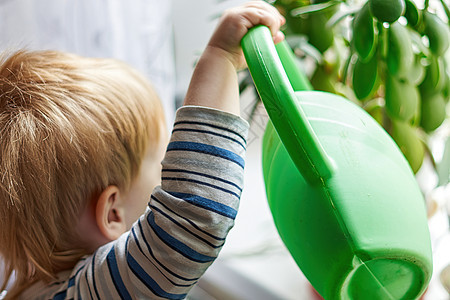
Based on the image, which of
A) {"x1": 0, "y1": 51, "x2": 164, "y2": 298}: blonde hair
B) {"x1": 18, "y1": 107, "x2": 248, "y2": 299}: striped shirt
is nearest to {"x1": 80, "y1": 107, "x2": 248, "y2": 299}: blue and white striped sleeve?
{"x1": 18, "y1": 107, "x2": 248, "y2": 299}: striped shirt

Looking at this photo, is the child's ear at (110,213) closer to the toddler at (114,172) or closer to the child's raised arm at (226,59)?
the toddler at (114,172)

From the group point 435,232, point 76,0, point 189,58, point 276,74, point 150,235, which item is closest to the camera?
point 276,74

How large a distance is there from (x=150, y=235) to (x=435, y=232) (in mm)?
569

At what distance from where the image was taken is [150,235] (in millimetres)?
512

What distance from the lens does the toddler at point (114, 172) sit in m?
0.50

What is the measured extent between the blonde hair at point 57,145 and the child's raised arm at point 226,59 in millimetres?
131

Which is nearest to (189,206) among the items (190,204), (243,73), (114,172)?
(190,204)

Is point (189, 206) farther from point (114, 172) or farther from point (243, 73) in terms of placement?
point (243, 73)

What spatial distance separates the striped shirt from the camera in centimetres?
49

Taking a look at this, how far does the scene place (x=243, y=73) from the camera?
2.74 ft

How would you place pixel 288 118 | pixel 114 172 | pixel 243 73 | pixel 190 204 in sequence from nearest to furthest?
1. pixel 288 118
2. pixel 190 204
3. pixel 114 172
4. pixel 243 73

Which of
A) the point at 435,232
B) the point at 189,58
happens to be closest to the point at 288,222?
the point at 435,232

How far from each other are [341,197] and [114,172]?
318 millimetres

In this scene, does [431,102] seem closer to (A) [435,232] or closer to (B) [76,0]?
(A) [435,232]
